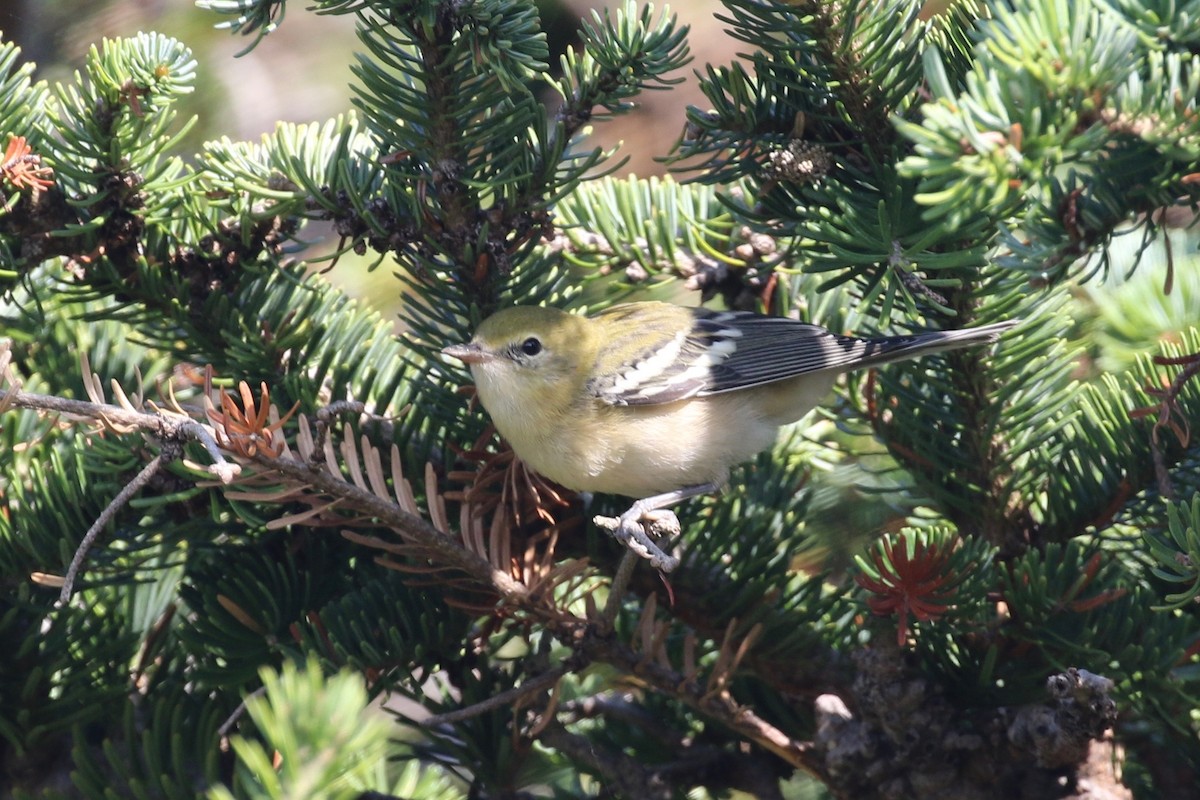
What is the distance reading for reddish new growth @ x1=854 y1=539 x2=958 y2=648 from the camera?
1.51 m

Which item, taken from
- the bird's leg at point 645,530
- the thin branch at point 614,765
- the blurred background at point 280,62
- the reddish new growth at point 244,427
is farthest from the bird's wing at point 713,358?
the reddish new growth at point 244,427

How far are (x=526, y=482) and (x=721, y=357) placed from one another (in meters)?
0.87

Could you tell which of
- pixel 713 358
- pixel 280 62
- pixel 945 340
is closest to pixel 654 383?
pixel 713 358

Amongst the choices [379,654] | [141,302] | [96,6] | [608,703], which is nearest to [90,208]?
[141,302]

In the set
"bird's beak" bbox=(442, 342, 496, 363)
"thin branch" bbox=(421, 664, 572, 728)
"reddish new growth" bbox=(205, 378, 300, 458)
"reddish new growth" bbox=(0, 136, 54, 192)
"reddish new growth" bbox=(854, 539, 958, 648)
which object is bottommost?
"thin branch" bbox=(421, 664, 572, 728)

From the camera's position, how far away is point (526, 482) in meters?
1.85

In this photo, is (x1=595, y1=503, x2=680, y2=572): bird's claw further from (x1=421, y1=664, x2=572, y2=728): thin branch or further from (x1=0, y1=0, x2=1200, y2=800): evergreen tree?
(x1=421, y1=664, x2=572, y2=728): thin branch

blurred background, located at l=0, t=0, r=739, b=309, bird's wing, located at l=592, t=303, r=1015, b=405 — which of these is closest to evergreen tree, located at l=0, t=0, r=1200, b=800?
bird's wing, located at l=592, t=303, r=1015, b=405

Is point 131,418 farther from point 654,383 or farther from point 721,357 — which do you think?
point 721,357

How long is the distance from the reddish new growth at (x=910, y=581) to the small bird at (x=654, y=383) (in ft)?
1.25

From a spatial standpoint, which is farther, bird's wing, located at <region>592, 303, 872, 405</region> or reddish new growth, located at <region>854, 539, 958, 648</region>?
bird's wing, located at <region>592, 303, 872, 405</region>

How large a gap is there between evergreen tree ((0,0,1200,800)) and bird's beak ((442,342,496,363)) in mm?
70

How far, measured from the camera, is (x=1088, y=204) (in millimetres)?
1221

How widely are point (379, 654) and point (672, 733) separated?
60cm
